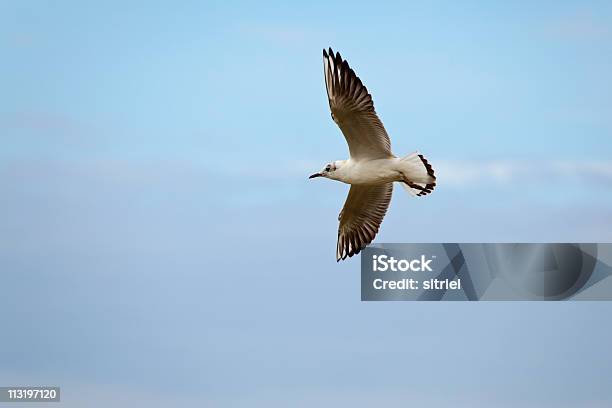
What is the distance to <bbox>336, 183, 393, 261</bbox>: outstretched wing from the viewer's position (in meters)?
12.9

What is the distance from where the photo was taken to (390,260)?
13297 millimetres

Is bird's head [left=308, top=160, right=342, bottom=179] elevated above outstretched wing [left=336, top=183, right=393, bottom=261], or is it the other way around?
bird's head [left=308, top=160, right=342, bottom=179]

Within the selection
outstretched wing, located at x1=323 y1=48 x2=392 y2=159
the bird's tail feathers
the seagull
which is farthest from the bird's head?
the bird's tail feathers

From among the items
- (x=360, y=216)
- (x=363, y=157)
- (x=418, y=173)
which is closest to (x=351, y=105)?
(x=363, y=157)

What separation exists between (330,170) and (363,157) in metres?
0.43

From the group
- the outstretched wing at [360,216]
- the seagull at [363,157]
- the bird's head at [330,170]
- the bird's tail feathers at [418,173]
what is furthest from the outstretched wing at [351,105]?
the outstretched wing at [360,216]

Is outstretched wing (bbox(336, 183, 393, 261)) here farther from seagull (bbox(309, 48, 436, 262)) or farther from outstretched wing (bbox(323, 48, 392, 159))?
outstretched wing (bbox(323, 48, 392, 159))

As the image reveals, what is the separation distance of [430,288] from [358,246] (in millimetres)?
718

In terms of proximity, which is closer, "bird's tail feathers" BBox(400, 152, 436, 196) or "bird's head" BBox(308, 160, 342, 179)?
"bird's tail feathers" BBox(400, 152, 436, 196)

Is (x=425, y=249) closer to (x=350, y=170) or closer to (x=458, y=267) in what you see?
(x=458, y=267)

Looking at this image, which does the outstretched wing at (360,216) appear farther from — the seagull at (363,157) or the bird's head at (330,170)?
the bird's head at (330,170)

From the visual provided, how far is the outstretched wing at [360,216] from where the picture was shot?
12.9m

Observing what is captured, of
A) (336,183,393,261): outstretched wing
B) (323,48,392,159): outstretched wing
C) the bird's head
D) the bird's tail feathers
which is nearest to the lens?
(323,48,392,159): outstretched wing

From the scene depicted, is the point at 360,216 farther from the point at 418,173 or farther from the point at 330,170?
the point at 418,173
